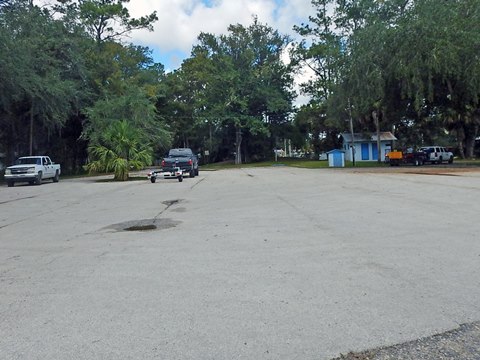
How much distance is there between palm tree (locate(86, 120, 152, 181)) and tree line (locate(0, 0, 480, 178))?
0.08 meters

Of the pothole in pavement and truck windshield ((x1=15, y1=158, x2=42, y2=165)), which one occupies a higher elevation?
truck windshield ((x1=15, y1=158, x2=42, y2=165))

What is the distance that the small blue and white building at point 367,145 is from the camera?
176ft

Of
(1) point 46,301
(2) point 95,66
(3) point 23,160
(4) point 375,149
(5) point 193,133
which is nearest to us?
(1) point 46,301

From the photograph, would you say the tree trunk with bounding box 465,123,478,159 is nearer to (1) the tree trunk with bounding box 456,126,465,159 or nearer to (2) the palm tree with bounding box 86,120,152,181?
(1) the tree trunk with bounding box 456,126,465,159

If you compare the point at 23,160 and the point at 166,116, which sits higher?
the point at 166,116

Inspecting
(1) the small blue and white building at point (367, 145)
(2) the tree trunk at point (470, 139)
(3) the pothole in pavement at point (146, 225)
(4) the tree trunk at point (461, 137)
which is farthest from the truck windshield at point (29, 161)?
(2) the tree trunk at point (470, 139)

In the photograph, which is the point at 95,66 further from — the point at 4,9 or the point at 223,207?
the point at 223,207

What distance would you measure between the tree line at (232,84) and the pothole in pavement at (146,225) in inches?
736

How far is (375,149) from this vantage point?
181 ft

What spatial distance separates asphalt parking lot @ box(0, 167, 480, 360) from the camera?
3695 millimetres

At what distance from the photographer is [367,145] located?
5531cm

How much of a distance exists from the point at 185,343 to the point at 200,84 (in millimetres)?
59875

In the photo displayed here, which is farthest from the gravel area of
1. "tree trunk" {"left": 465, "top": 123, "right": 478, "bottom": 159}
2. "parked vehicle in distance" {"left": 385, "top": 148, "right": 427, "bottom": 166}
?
"tree trunk" {"left": 465, "top": 123, "right": 478, "bottom": 159}

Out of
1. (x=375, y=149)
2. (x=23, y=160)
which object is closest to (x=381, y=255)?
(x=23, y=160)
